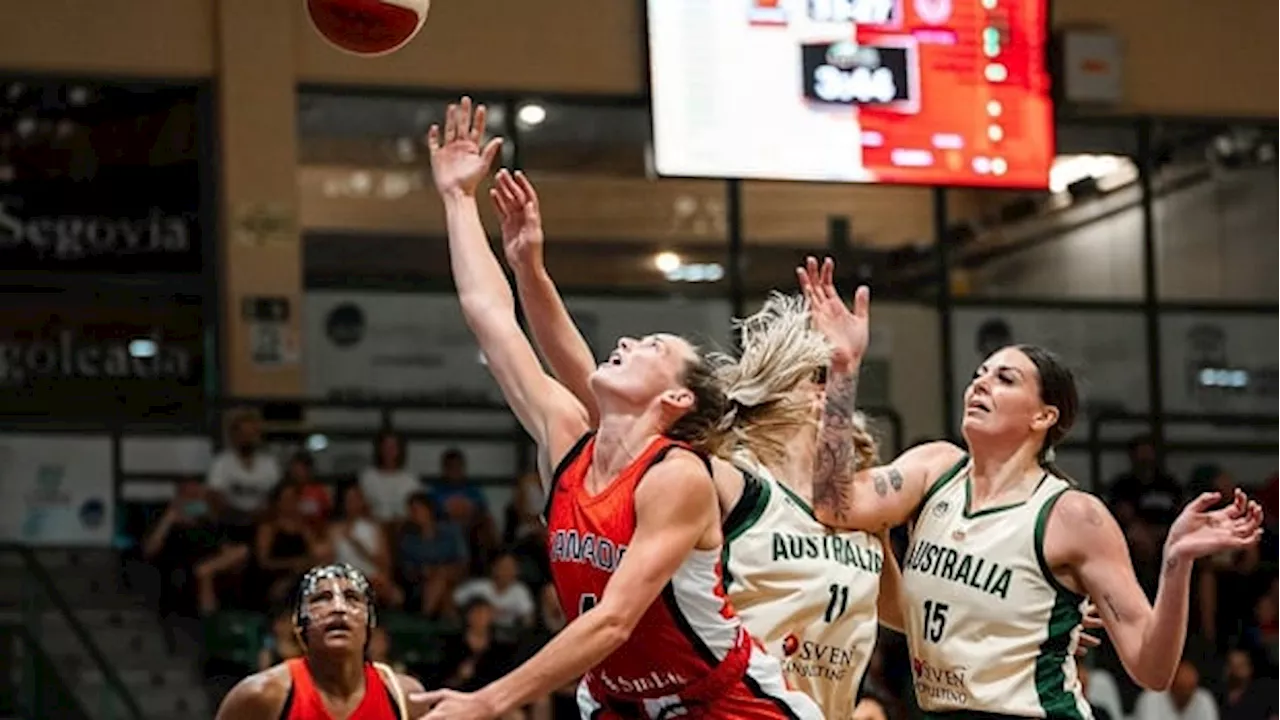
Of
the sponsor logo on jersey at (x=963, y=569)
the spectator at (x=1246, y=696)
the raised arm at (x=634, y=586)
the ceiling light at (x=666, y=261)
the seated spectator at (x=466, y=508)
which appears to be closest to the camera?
the raised arm at (x=634, y=586)

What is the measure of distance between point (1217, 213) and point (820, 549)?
42.2ft

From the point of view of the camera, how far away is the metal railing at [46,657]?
13516 mm

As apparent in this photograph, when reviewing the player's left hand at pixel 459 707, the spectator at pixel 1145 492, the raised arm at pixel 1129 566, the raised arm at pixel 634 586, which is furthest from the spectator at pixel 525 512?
the player's left hand at pixel 459 707

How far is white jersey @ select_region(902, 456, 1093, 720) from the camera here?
6117mm

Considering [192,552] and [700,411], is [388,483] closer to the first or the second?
[192,552]

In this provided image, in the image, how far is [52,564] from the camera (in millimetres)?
15180

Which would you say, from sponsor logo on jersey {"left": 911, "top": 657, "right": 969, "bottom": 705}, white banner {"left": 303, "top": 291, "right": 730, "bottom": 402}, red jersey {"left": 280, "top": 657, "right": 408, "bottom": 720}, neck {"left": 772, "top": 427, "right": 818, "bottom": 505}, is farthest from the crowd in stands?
sponsor logo on jersey {"left": 911, "top": 657, "right": 969, "bottom": 705}

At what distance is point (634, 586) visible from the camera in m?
5.22

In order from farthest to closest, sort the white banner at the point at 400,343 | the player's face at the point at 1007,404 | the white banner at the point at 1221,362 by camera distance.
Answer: the white banner at the point at 1221,362, the white banner at the point at 400,343, the player's face at the point at 1007,404

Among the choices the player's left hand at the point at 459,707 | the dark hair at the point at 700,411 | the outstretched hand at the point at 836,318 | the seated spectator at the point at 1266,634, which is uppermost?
the outstretched hand at the point at 836,318

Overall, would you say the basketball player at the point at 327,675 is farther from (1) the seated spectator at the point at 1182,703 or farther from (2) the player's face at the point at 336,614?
(1) the seated spectator at the point at 1182,703

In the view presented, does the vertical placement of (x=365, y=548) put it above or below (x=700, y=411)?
below

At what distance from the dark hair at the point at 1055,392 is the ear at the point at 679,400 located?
1.04m

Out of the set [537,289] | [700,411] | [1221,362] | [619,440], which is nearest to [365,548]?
[1221,362]
